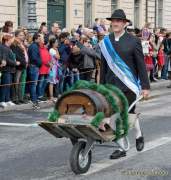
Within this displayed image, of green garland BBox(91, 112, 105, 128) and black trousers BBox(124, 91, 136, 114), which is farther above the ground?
black trousers BBox(124, 91, 136, 114)

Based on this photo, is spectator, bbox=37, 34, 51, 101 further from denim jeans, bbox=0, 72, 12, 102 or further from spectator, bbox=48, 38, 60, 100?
denim jeans, bbox=0, 72, 12, 102

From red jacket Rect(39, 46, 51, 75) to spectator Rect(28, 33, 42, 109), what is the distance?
6.3 inches

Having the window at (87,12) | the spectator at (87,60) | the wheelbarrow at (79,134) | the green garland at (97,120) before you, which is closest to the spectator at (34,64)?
the spectator at (87,60)

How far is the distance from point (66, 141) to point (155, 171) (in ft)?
8.94

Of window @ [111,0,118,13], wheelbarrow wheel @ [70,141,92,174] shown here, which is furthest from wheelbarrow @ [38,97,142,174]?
window @ [111,0,118,13]

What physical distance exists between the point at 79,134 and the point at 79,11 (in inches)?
883

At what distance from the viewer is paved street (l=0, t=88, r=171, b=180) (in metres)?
8.27

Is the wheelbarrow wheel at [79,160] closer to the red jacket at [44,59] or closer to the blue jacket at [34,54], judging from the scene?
the blue jacket at [34,54]

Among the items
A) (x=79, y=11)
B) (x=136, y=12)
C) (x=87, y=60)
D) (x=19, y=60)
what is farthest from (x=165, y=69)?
(x=136, y=12)

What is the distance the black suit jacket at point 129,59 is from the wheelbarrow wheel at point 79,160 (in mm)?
1176

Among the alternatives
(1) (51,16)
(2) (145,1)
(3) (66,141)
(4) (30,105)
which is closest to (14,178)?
(3) (66,141)

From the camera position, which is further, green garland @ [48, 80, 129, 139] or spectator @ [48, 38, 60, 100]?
spectator @ [48, 38, 60, 100]

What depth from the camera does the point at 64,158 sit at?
30.7 ft

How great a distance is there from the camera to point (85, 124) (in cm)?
795
